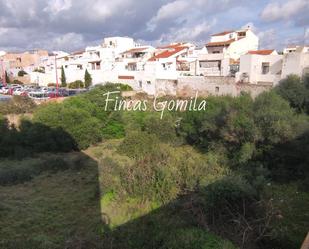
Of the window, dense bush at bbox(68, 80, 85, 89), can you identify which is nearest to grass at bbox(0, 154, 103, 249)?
the window

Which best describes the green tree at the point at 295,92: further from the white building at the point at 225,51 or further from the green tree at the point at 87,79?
the green tree at the point at 87,79

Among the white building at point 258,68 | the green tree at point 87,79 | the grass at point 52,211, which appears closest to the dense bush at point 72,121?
the grass at point 52,211

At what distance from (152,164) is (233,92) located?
45.1 ft

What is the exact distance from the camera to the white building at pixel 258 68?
23.5 m

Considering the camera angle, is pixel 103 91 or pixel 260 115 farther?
pixel 103 91

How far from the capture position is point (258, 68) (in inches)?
945

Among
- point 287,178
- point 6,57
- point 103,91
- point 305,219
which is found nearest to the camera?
point 305,219

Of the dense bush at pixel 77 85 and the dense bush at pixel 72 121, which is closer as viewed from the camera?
the dense bush at pixel 72 121

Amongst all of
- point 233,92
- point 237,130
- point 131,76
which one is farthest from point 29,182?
point 131,76

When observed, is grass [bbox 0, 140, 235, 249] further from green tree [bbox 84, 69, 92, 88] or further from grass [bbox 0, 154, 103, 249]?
green tree [bbox 84, 69, 92, 88]

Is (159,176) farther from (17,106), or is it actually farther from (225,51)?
(225,51)

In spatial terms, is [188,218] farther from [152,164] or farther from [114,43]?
[114,43]

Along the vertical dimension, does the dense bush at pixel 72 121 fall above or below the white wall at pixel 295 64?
below

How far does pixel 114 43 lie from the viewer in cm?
4488
